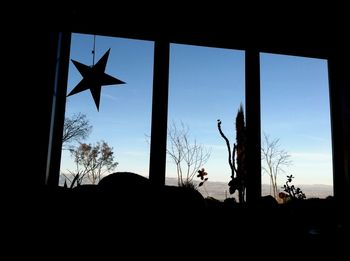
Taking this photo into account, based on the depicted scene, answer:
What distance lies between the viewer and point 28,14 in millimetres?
1023

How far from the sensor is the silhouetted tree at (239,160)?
3043 millimetres

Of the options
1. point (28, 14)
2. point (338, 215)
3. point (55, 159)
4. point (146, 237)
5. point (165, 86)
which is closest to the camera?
point (28, 14)

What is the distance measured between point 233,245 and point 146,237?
0.70 m

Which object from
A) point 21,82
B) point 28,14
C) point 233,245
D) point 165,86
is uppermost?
point 165,86

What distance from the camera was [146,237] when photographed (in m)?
1.66

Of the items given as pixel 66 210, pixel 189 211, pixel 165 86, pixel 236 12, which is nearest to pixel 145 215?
pixel 189 211

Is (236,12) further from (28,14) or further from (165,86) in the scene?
(28,14)

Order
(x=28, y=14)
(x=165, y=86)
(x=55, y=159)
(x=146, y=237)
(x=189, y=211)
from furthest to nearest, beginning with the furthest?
(x=165, y=86)
(x=55, y=159)
(x=189, y=211)
(x=146, y=237)
(x=28, y=14)

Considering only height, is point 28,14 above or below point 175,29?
below

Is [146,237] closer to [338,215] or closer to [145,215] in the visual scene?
[145,215]

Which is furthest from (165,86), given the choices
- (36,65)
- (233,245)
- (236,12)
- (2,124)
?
(2,124)

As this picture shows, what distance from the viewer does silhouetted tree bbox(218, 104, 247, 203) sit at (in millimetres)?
3043

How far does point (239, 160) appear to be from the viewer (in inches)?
122

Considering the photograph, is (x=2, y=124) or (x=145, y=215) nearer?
(x=2, y=124)
